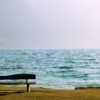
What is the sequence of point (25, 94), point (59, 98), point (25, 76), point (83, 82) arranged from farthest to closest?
point (83, 82) < point (25, 76) < point (25, 94) < point (59, 98)

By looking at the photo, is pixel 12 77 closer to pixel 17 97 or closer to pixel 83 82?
pixel 17 97

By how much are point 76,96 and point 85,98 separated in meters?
0.67

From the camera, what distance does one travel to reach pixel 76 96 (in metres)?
17.0

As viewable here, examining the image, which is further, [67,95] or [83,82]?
[83,82]

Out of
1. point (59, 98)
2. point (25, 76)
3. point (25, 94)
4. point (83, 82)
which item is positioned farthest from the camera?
point (83, 82)

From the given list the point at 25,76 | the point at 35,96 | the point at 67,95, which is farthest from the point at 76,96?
the point at 25,76

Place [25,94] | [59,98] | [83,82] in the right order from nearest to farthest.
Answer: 1. [59,98]
2. [25,94]
3. [83,82]

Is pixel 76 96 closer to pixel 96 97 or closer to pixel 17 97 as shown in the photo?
pixel 96 97

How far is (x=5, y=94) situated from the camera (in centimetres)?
1772

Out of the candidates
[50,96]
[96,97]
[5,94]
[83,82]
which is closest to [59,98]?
[50,96]

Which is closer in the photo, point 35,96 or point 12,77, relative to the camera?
point 35,96

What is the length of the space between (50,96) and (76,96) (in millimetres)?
1282

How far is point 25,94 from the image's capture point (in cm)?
1750

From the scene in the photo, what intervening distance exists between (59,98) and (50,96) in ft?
2.05
